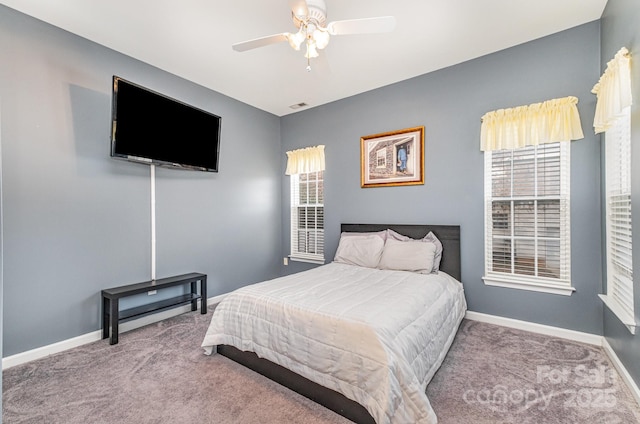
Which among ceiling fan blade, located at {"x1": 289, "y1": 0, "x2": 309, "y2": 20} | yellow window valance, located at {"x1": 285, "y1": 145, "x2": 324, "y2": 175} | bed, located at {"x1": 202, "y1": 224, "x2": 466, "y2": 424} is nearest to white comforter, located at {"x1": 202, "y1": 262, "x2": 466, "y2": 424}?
bed, located at {"x1": 202, "y1": 224, "x2": 466, "y2": 424}

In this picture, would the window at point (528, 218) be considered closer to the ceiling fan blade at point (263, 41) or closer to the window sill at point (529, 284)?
the window sill at point (529, 284)

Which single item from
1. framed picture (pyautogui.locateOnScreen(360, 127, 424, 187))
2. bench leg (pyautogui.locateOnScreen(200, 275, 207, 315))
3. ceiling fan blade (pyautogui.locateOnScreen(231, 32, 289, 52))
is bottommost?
bench leg (pyautogui.locateOnScreen(200, 275, 207, 315))

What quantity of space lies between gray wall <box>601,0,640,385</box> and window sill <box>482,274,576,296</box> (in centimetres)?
45

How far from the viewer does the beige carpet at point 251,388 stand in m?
1.96

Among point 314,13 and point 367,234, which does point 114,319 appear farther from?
point 314,13

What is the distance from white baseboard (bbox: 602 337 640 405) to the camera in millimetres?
2064

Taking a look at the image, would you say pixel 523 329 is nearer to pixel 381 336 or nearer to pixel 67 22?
pixel 381 336

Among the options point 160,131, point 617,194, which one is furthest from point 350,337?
point 160,131

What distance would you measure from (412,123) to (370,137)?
0.58m

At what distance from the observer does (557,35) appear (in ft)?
9.77

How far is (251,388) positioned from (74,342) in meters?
1.90

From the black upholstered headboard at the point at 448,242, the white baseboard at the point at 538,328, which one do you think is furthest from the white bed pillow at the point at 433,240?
the white baseboard at the point at 538,328

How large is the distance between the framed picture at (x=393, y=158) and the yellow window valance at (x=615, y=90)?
1.68 meters

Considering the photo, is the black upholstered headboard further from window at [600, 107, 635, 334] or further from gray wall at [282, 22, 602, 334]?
window at [600, 107, 635, 334]
